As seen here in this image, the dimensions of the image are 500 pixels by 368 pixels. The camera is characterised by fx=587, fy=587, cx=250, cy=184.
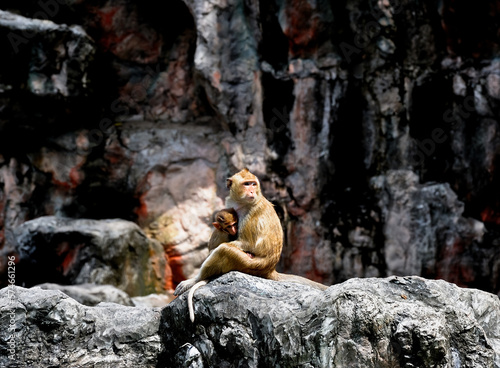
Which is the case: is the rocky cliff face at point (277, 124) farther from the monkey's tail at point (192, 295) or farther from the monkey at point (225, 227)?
the monkey's tail at point (192, 295)

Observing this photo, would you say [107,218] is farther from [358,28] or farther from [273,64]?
[358,28]

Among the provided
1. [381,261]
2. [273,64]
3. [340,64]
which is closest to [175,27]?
[273,64]

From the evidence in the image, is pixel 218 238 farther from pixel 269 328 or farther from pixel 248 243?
pixel 269 328

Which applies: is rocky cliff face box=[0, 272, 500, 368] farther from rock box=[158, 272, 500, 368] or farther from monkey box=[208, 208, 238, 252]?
monkey box=[208, 208, 238, 252]

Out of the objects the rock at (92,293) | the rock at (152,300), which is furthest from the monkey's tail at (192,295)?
the rock at (152,300)

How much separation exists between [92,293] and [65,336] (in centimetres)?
255

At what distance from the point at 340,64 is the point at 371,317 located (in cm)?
482

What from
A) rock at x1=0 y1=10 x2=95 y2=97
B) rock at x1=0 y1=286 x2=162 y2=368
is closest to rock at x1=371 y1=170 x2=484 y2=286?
rock at x1=0 y1=286 x2=162 y2=368

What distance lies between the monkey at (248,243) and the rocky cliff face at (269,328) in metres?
0.17

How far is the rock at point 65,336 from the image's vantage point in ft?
11.8

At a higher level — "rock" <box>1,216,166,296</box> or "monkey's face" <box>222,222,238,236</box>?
"monkey's face" <box>222,222,238,236</box>

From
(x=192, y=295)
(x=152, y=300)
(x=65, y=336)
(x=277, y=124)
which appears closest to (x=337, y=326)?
(x=192, y=295)

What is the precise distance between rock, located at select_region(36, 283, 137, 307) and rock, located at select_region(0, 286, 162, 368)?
229 centimetres

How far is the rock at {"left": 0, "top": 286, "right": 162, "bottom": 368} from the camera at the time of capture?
3.60 m
